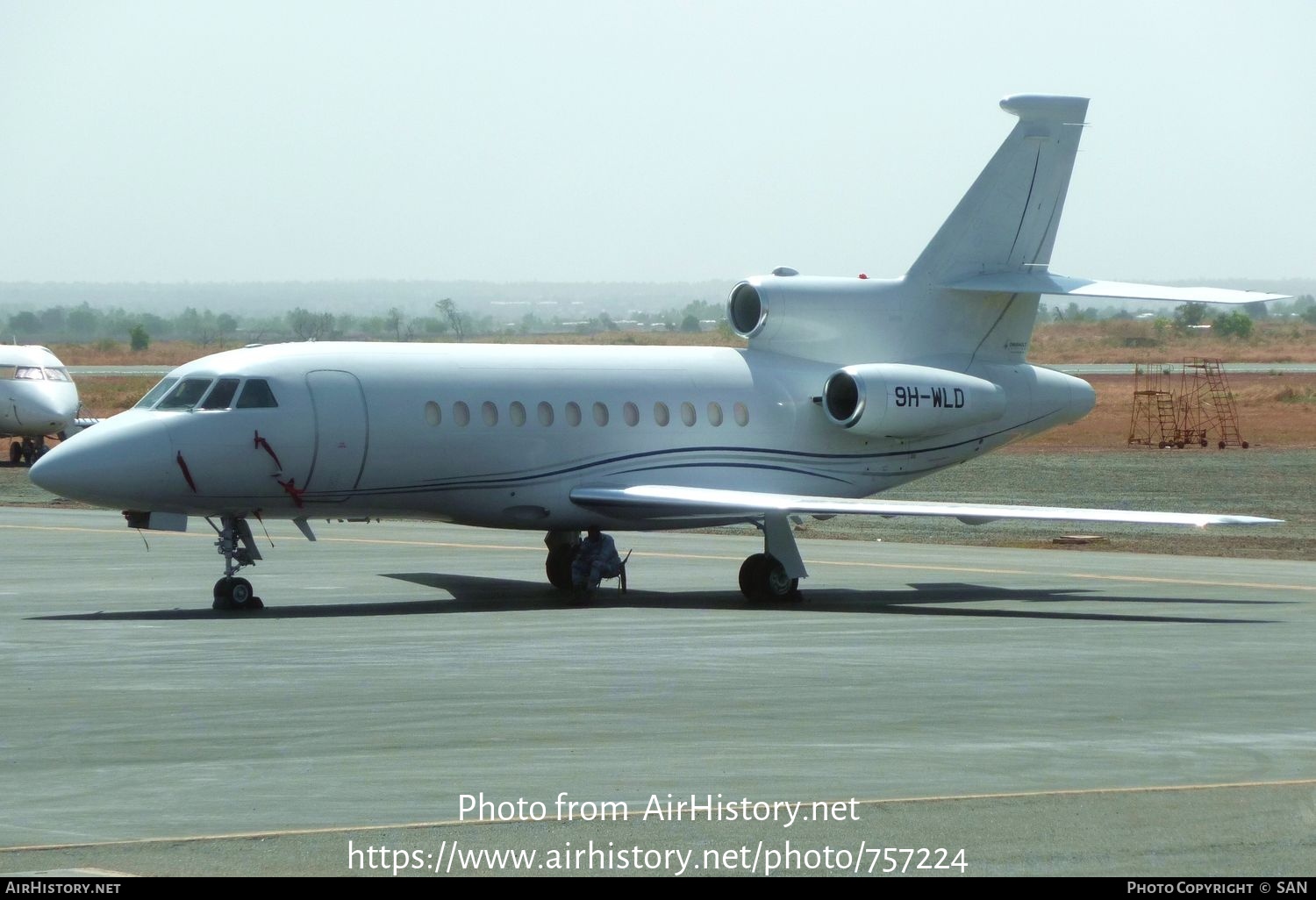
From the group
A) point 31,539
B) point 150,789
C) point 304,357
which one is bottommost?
point 31,539

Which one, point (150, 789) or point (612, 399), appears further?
point (612, 399)

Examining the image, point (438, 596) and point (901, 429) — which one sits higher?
point (901, 429)

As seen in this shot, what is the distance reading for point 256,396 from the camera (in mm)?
23672

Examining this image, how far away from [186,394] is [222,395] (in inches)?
16.8

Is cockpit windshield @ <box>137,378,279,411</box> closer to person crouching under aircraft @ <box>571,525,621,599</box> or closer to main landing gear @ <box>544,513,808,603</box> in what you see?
person crouching under aircraft @ <box>571,525,621,599</box>

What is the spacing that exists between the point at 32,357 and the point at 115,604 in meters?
30.4

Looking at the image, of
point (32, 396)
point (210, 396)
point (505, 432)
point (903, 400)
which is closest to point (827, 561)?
point (903, 400)

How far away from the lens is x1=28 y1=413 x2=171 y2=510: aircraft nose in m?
22.2

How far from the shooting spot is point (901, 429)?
28.0 meters

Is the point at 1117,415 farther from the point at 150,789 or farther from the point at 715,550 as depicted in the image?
the point at 150,789

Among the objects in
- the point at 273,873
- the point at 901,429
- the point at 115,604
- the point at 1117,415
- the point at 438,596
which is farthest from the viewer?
the point at 1117,415

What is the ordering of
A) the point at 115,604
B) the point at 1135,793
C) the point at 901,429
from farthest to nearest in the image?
the point at 901,429 → the point at 115,604 → the point at 1135,793

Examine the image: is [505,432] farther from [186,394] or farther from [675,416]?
[186,394]

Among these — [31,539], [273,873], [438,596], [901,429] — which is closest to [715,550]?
[901,429]
